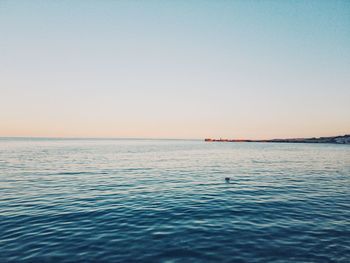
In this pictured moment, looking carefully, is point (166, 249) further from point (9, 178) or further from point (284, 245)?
point (9, 178)

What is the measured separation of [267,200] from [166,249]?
37.2ft

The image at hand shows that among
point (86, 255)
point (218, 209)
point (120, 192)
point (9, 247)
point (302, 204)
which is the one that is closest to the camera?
point (86, 255)

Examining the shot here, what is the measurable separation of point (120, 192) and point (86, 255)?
11245 mm

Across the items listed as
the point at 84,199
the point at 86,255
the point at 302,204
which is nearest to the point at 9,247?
the point at 86,255

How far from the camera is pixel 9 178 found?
26.2 metres

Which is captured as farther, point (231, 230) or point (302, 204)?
point (302, 204)

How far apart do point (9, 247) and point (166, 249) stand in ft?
22.2

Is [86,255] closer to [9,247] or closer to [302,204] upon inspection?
[9,247]

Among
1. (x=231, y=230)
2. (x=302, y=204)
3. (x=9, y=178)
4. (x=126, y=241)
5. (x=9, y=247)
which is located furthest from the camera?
(x=9, y=178)

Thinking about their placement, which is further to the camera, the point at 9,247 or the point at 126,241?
the point at 126,241

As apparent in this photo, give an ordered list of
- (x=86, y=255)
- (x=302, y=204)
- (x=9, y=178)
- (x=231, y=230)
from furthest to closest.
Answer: (x=9, y=178) → (x=302, y=204) → (x=231, y=230) → (x=86, y=255)

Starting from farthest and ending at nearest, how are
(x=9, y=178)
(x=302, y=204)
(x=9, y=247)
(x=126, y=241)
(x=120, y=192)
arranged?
(x=9, y=178), (x=120, y=192), (x=302, y=204), (x=126, y=241), (x=9, y=247)

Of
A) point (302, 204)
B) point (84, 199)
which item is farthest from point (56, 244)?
point (302, 204)

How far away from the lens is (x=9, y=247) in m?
9.70
